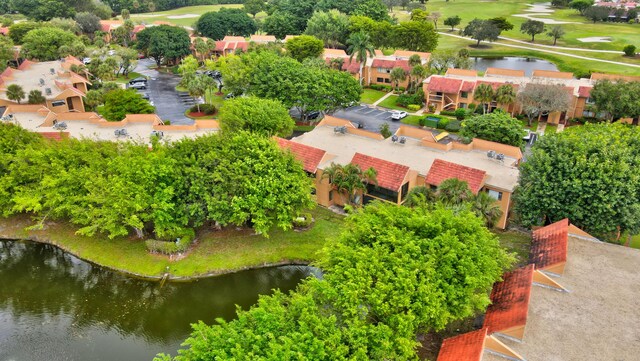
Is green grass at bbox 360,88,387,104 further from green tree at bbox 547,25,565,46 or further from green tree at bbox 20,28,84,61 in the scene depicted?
green tree at bbox 547,25,565,46

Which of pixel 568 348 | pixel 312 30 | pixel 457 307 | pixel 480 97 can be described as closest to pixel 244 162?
pixel 457 307

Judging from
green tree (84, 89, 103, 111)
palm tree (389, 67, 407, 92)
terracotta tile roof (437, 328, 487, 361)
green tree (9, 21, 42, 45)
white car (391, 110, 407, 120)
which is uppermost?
green tree (9, 21, 42, 45)

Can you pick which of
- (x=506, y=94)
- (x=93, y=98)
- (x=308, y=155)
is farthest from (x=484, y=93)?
(x=93, y=98)

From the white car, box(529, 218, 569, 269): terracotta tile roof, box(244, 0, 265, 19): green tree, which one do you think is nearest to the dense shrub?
the white car

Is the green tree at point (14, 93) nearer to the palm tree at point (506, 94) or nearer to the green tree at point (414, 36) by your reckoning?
the palm tree at point (506, 94)

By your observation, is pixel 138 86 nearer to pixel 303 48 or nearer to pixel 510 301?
pixel 303 48

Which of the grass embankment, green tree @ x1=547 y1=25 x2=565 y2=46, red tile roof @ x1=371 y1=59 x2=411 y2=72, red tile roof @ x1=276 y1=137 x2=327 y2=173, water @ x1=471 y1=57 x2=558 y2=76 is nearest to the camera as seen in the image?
the grass embankment

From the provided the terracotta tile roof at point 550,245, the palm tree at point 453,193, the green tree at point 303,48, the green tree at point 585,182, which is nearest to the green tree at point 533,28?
the green tree at point 303,48

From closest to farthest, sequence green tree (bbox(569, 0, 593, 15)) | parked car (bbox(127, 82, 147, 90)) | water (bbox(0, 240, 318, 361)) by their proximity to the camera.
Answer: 1. water (bbox(0, 240, 318, 361))
2. parked car (bbox(127, 82, 147, 90))
3. green tree (bbox(569, 0, 593, 15))

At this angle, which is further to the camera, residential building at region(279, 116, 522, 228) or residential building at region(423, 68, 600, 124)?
residential building at region(423, 68, 600, 124)
